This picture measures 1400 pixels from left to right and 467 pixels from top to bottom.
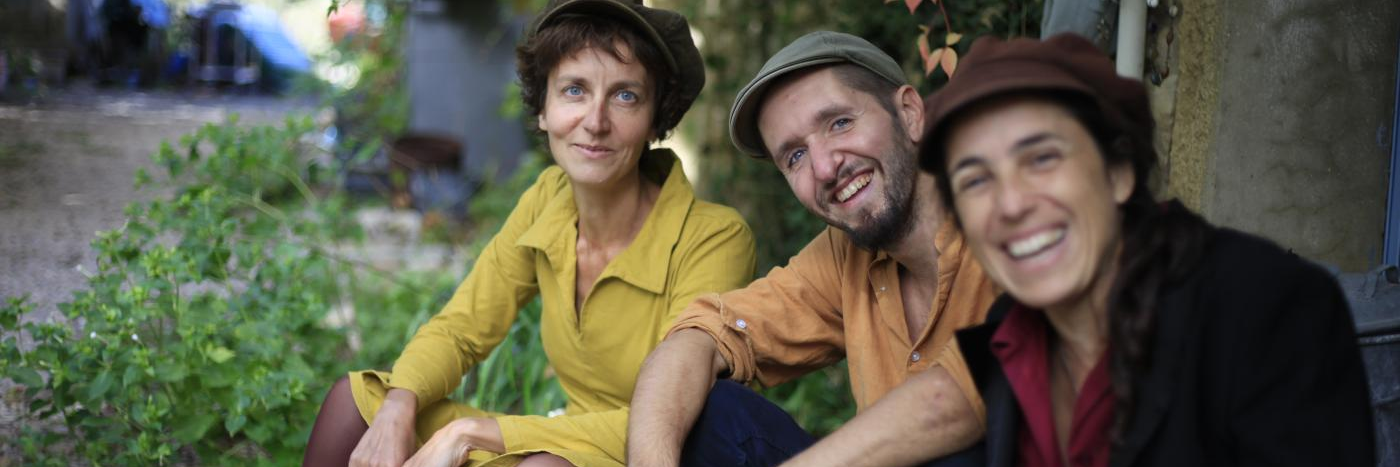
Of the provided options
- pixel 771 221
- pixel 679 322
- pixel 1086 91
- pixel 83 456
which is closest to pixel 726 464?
pixel 679 322

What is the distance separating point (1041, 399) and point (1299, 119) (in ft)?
→ 3.93

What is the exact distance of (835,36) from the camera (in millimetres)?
2764

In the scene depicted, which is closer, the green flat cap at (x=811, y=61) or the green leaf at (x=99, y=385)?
the green flat cap at (x=811, y=61)

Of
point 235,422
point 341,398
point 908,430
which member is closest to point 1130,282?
point 908,430

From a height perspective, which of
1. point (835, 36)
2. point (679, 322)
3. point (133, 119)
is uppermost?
point (835, 36)

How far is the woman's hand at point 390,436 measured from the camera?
2855 millimetres

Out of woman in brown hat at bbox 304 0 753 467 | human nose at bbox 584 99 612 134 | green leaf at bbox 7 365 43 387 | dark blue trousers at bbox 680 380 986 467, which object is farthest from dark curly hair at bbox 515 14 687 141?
green leaf at bbox 7 365 43 387

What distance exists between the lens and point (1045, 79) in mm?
1804

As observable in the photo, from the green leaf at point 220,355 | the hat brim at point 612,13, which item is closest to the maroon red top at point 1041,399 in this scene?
the hat brim at point 612,13

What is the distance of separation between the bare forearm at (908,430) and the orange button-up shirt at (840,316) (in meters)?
0.31

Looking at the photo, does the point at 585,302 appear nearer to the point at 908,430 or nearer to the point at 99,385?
the point at 908,430

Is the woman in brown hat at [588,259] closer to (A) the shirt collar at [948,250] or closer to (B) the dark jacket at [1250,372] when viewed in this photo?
(A) the shirt collar at [948,250]

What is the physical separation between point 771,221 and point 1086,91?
3.71 meters

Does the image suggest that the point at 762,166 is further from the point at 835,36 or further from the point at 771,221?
the point at 835,36
